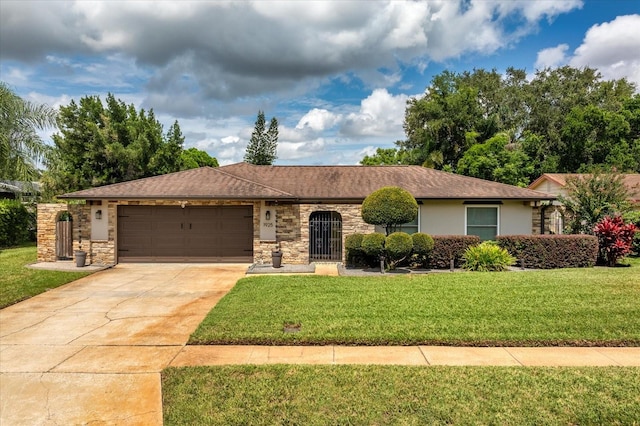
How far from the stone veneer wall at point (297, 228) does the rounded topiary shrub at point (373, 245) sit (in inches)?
74.1

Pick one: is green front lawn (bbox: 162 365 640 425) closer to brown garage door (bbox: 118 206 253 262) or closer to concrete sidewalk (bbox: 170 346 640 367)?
concrete sidewalk (bbox: 170 346 640 367)

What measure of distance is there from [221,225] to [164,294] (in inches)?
206

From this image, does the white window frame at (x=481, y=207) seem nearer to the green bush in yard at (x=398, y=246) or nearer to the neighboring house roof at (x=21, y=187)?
the green bush in yard at (x=398, y=246)

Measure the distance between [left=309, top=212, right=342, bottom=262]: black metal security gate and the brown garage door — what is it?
227 centimetres

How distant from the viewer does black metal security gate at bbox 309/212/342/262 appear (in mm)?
14461

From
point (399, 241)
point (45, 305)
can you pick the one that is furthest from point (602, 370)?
point (45, 305)

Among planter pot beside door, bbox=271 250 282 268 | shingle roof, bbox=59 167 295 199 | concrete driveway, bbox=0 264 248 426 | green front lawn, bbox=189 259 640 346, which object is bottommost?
concrete driveway, bbox=0 264 248 426

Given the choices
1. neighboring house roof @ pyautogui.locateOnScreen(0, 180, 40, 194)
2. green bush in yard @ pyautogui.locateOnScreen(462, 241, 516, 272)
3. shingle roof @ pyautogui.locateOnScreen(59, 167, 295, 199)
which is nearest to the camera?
green bush in yard @ pyautogui.locateOnScreen(462, 241, 516, 272)

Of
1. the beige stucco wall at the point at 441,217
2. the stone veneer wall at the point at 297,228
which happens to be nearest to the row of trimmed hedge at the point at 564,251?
the beige stucco wall at the point at 441,217

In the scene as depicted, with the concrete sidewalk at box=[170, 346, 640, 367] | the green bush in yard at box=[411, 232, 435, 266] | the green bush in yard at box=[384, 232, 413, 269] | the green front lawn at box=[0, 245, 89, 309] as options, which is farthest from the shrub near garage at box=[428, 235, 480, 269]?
the green front lawn at box=[0, 245, 89, 309]

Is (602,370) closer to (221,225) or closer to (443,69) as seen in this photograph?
(221,225)

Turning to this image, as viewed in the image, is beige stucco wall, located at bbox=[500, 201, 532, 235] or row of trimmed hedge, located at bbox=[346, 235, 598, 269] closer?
row of trimmed hedge, located at bbox=[346, 235, 598, 269]

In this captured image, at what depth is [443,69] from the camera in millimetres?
33594

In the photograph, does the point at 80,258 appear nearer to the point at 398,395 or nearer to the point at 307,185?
the point at 307,185
